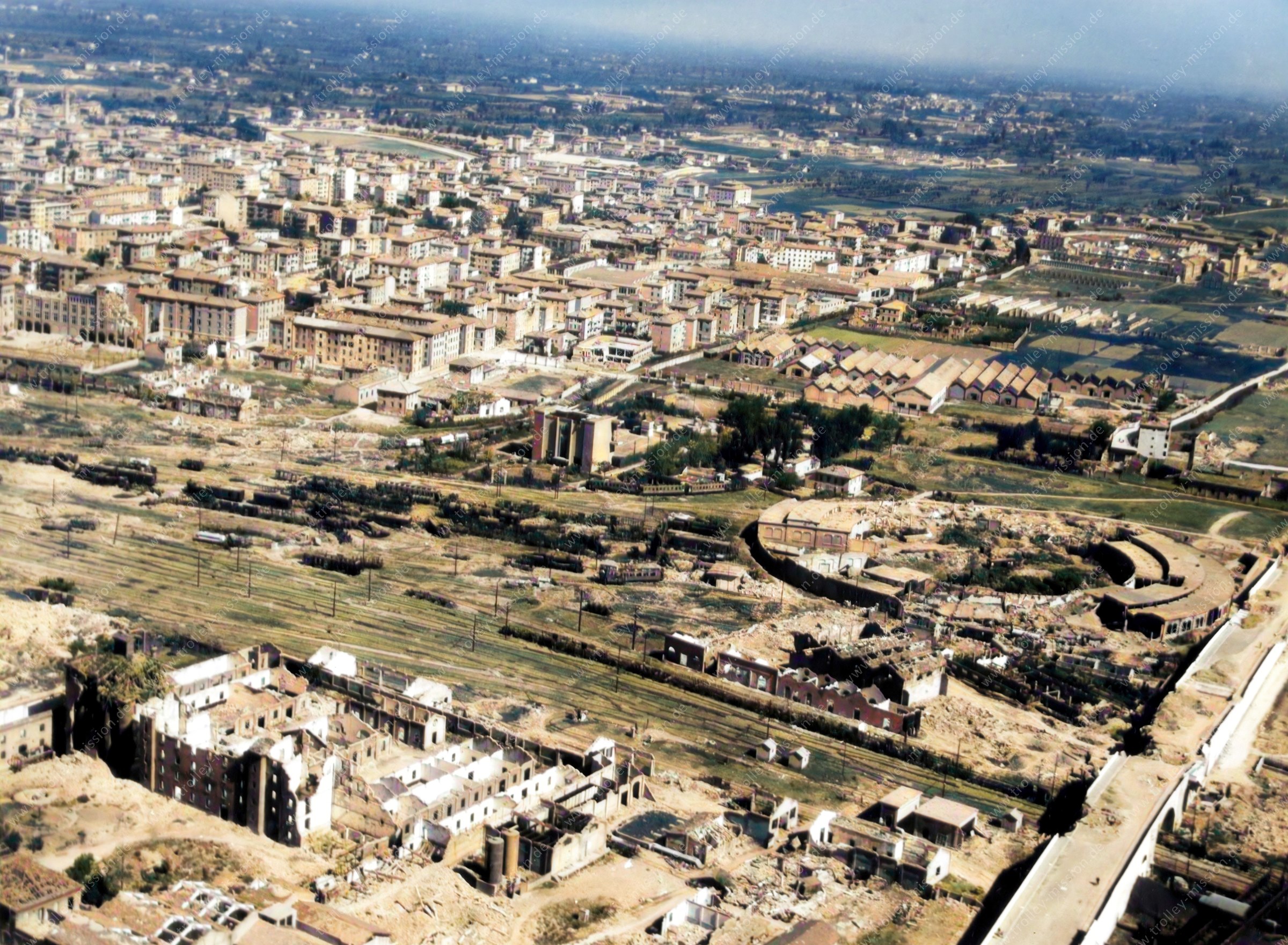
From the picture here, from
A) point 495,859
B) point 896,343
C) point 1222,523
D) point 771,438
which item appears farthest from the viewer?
point 896,343

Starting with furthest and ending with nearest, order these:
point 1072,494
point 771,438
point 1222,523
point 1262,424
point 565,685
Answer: point 1262,424, point 771,438, point 1072,494, point 1222,523, point 565,685

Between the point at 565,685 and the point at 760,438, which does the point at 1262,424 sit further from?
the point at 565,685

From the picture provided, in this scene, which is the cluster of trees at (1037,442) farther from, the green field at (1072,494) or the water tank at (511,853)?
the water tank at (511,853)

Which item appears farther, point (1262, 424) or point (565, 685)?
point (1262, 424)

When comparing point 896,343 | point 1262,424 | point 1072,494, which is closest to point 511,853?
point 1072,494

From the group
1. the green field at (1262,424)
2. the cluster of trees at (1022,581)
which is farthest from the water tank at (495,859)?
the green field at (1262,424)

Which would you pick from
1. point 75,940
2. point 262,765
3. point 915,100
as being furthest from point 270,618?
point 915,100

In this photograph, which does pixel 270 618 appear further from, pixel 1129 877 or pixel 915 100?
pixel 915 100

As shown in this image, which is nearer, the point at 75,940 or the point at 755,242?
the point at 75,940

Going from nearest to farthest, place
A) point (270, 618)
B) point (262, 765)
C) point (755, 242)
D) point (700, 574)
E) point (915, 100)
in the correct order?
point (262, 765), point (270, 618), point (700, 574), point (755, 242), point (915, 100)
